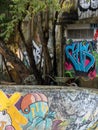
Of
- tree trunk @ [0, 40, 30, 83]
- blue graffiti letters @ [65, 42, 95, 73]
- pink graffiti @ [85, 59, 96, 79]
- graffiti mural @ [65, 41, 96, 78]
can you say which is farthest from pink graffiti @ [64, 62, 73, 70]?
tree trunk @ [0, 40, 30, 83]

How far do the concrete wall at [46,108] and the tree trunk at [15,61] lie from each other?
4.30 m

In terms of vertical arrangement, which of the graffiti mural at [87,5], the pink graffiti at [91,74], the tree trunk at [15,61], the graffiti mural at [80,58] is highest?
the graffiti mural at [87,5]

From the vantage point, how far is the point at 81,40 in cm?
1577

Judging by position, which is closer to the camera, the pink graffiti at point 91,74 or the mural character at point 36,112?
the mural character at point 36,112

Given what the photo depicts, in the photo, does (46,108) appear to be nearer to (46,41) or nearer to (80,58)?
(46,41)

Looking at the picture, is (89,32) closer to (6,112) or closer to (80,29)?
(80,29)

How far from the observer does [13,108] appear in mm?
8922

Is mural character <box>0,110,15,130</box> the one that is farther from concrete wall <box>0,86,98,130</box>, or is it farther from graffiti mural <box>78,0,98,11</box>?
graffiti mural <box>78,0,98,11</box>

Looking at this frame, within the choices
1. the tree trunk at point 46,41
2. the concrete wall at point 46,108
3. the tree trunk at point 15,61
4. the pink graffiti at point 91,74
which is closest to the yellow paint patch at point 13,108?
the concrete wall at point 46,108

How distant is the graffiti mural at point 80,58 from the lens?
15.6m

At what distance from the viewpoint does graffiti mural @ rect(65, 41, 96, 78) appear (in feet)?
51.0

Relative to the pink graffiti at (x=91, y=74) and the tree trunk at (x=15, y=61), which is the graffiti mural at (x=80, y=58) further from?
the tree trunk at (x=15, y=61)

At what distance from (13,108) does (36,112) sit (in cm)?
55

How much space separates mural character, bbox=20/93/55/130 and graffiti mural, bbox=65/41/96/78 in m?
6.83
